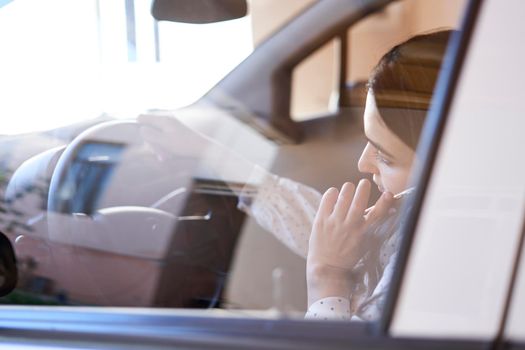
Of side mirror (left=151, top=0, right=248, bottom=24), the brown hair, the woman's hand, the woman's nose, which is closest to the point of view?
the brown hair

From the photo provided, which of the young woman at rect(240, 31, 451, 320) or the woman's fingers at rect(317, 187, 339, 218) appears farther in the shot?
the woman's fingers at rect(317, 187, 339, 218)

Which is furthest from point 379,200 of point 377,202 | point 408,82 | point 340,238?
point 408,82

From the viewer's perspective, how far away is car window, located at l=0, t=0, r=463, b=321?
4.61 ft

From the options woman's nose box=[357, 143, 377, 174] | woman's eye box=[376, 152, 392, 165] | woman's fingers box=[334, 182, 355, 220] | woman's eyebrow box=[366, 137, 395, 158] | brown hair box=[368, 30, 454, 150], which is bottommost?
woman's fingers box=[334, 182, 355, 220]

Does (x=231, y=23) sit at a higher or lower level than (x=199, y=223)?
higher

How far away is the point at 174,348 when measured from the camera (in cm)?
96

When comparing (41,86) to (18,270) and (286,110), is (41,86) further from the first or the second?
(286,110)

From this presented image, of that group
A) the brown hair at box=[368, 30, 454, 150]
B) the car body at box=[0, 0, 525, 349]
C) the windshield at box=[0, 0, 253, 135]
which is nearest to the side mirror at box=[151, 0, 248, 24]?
the windshield at box=[0, 0, 253, 135]

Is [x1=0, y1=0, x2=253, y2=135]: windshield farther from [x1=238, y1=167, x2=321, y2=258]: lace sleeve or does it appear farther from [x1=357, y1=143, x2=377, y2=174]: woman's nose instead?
[x1=357, y1=143, x2=377, y2=174]: woman's nose

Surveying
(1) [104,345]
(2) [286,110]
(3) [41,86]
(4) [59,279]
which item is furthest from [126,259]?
(2) [286,110]

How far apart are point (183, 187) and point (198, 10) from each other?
0.44 metres

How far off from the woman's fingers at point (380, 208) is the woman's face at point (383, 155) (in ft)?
0.05

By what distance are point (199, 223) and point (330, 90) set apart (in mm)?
796

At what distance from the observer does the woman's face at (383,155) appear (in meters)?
1.32
